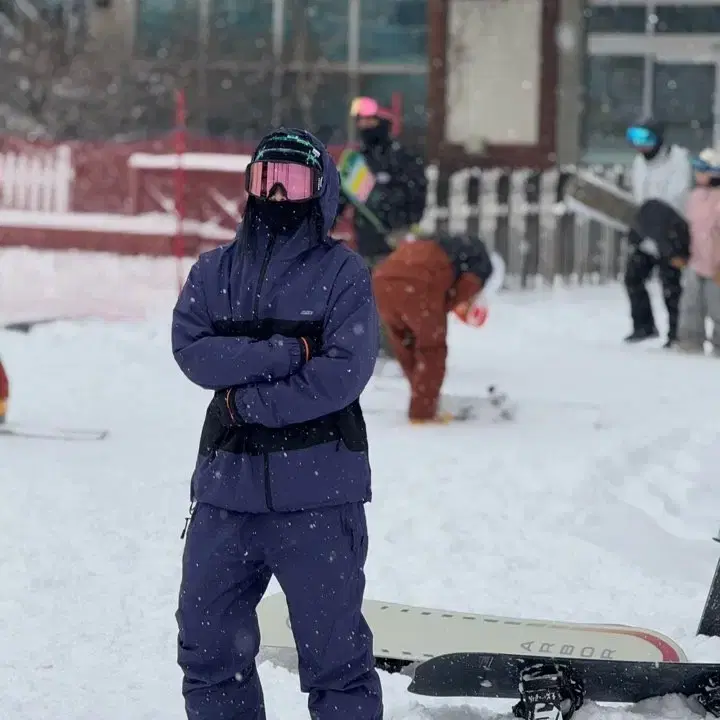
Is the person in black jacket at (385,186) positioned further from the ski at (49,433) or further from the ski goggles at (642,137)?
the ski at (49,433)

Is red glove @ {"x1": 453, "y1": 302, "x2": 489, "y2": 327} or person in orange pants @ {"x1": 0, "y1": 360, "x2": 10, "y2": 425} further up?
red glove @ {"x1": 453, "y1": 302, "x2": 489, "y2": 327}

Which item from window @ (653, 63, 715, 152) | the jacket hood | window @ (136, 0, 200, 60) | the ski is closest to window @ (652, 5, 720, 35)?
window @ (653, 63, 715, 152)

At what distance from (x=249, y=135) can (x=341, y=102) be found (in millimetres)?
1254

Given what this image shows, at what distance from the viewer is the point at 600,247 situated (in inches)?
657

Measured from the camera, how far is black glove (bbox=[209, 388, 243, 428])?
325 centimetres

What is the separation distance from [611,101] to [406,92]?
7.65ft

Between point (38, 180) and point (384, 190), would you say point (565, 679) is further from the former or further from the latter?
point (38, 180)

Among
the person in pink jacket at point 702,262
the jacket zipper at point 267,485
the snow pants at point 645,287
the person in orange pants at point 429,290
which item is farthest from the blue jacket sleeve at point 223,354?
the snow pants at point 645,287

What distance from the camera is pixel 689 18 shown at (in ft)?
58.9

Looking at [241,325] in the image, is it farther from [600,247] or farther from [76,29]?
[76,29]

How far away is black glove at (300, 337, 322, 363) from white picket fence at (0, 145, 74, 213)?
581 inches

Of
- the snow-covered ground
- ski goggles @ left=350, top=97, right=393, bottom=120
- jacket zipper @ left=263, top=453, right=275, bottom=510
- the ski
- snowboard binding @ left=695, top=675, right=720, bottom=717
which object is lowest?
the snow-covered ground

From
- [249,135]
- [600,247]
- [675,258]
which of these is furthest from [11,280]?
[675,258]

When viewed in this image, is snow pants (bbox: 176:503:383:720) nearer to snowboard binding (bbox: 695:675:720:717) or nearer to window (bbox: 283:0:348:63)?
snowboard binding (bbox: 695:675:720:717)
